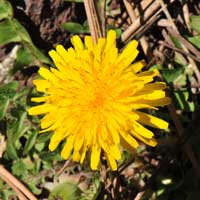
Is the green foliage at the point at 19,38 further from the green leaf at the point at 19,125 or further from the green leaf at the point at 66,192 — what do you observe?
the green leaf at the point at 66,192

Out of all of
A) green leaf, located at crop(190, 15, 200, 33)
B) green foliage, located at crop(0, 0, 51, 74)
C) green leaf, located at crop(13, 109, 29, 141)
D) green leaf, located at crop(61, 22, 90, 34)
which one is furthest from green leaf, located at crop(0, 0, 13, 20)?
green leaf, located at crop(190, 15, 200, 33)

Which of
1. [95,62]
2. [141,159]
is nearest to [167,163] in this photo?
[141,159]

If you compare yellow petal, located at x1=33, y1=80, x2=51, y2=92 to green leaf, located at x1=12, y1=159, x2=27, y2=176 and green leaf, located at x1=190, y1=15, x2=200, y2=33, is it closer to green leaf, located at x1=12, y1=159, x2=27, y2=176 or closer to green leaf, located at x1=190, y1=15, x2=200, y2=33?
green leaf, located at x1=12, y1=159, x2=27, y2=176

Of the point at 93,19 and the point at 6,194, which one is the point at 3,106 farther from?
the point at 93,19

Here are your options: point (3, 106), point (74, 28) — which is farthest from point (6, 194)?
point (74, 28)

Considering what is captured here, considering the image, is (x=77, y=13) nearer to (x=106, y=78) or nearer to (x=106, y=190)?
(x=106, y=78)

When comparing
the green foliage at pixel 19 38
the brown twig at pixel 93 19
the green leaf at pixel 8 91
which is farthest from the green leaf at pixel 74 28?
the green leaf at pixel 8 91
